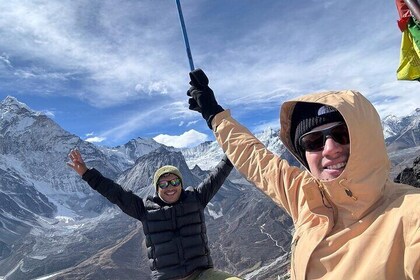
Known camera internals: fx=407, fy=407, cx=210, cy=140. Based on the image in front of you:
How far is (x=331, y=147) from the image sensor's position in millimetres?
3955

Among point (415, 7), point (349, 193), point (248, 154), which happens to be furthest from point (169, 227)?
point (415, 7)

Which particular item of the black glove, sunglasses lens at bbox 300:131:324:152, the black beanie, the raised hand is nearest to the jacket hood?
the black beanie

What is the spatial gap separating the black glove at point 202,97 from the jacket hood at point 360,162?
2.66 m

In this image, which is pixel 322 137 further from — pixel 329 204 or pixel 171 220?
pixel 171 220

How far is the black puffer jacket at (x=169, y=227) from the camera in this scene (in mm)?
8836

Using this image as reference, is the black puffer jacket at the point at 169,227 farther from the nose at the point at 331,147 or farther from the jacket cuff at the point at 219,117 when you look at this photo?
the nose at the point at 331,147

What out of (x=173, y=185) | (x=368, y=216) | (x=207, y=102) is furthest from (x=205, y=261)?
(x=368, y=216)

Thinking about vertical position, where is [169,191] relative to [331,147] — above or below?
above

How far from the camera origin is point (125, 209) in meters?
9.50

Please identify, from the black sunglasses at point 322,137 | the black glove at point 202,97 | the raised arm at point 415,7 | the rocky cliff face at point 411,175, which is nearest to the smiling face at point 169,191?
the black glove at point 202,97

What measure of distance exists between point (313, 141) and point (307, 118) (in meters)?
0.34

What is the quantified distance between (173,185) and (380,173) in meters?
6.38

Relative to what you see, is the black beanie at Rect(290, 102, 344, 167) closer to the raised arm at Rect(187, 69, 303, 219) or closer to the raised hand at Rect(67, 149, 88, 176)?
the raised arm at Rect(187, 69, 303, 219)

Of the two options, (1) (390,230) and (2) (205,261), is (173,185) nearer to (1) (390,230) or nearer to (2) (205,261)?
(2) (205,261)
